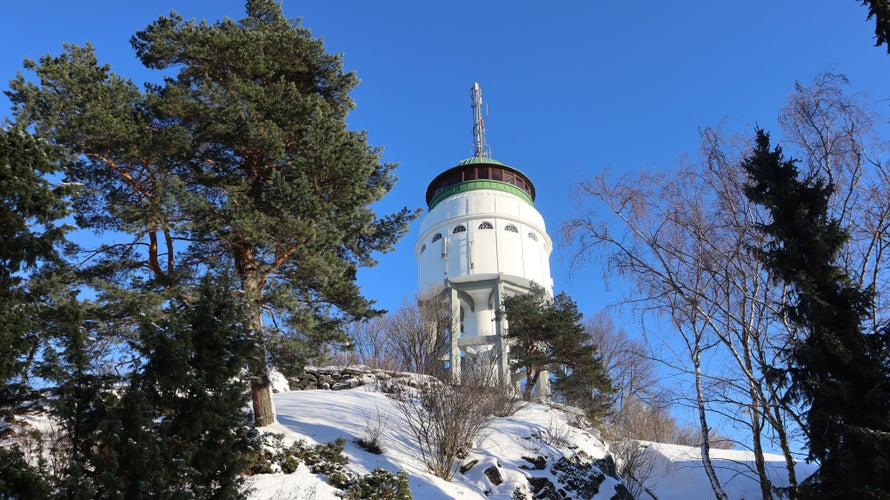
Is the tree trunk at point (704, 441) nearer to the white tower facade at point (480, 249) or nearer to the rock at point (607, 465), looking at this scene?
the rock at point (607, 465)

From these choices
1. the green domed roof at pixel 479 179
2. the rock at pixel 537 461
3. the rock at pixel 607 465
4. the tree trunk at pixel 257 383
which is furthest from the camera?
the green domed roof at pixel 479 179

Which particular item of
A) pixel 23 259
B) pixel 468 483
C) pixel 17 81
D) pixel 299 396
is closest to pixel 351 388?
pixel 299 396

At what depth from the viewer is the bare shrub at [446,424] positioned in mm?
11023

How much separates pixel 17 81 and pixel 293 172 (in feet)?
14.8

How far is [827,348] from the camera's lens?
7.55 metres

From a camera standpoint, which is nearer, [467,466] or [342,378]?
[467,466]

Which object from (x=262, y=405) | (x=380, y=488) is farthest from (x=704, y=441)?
(x=262, y=405)

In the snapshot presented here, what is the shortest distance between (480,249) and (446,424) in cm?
1353

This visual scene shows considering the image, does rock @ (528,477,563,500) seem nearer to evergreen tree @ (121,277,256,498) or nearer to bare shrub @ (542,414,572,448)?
bare shrub @ (542,414,572,448)

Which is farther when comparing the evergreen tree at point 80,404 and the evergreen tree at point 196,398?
the evergreen tree at point 196,398

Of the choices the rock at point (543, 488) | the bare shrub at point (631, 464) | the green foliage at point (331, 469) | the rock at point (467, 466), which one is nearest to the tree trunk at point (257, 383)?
the green foliage at point (331, 469)

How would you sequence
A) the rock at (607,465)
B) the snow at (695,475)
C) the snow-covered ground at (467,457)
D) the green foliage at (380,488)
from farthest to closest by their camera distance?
the snow at (695,475) < the rock at (607,465) < the snow-covered ground at (467,457) < the green foliage at (380,488)

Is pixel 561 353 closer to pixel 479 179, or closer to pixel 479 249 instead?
pixel 479 249

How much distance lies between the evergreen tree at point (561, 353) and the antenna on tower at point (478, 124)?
11.7 metres
